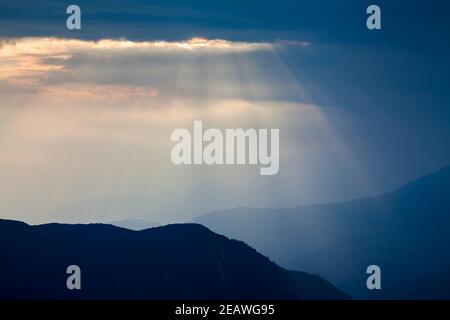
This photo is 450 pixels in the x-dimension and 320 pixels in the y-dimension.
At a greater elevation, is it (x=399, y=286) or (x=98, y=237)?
(x=98, y=237)

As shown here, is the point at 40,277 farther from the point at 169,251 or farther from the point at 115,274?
the point at 169,251

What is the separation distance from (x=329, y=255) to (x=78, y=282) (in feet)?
93.0

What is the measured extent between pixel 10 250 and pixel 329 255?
2457 cm

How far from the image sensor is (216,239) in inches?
2010

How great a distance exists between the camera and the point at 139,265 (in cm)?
4831

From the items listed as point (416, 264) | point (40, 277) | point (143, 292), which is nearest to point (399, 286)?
point (416, 264)

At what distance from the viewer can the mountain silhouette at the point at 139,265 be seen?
149ft

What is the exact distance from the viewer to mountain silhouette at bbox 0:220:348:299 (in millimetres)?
45500

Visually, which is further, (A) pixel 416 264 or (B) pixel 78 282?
(A) pixel 416 264
